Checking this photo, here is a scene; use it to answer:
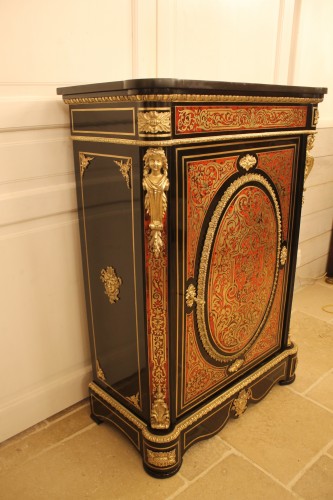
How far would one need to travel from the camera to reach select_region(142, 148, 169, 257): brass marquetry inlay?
116 cm

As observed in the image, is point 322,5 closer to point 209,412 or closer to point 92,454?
point 209,412

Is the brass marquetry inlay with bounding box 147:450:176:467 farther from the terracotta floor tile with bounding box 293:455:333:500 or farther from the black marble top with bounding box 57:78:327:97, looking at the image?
the black marble top with bounding box 57:78:327:97

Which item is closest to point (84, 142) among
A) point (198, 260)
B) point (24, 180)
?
point (24, 180)

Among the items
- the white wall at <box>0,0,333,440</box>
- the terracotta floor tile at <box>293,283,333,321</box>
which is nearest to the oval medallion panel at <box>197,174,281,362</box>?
the white wall at <box>0,0,333,440</box>

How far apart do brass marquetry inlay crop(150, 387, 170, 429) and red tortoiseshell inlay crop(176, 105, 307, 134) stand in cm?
89

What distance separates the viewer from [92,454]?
1635 millimetres

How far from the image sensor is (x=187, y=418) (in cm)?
155

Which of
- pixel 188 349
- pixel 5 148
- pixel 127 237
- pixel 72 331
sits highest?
pixel 5 148

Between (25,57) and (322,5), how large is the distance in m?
1.97

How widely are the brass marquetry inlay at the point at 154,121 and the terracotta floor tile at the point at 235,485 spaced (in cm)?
124

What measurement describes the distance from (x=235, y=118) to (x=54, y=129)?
2.22 feet

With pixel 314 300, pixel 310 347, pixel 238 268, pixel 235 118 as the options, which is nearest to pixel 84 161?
pixel 235 118

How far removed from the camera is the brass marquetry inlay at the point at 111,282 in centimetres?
145

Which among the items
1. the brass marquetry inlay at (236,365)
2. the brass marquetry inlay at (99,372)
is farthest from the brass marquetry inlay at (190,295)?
the brass marquetry inlay at (99,372)
